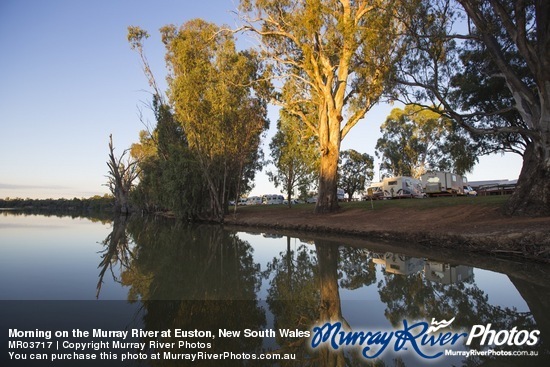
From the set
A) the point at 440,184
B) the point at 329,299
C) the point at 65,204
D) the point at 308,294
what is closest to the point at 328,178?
the point at 440,184

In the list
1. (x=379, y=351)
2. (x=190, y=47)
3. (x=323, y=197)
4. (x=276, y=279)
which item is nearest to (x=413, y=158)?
(x=323, y=197)

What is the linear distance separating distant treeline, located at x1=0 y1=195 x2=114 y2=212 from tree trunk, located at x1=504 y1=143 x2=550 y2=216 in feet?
297

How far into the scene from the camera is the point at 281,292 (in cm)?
665

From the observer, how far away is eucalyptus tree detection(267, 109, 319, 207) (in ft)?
108

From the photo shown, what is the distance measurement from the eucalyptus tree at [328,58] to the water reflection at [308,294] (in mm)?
11212

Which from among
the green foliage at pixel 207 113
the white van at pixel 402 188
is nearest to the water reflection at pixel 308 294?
the green foliage at pixel 207 113

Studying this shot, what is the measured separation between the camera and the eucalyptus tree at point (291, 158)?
33.0 metres

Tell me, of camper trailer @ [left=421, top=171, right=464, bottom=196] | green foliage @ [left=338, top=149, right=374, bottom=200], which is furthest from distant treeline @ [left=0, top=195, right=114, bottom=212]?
camper trailer @ [left=421, top=171, right=464, bottom=196]

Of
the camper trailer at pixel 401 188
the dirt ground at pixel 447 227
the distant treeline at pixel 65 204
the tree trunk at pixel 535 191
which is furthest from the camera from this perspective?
the distant treeline at pixel 65 204

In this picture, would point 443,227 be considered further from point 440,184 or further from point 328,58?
point 440,184


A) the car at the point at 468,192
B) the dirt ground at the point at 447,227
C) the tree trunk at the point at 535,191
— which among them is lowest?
the dirt ground at the point at 447,227

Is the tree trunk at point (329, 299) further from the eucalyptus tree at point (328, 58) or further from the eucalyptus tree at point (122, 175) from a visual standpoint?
the eucalyptus tree at point (122, 175)

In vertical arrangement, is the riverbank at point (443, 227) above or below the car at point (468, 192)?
below

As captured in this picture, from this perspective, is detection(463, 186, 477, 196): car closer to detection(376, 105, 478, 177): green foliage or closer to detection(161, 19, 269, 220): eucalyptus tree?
detection(376, 105, 478, 177): green foliage
